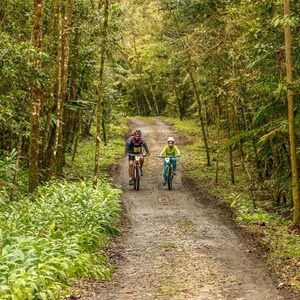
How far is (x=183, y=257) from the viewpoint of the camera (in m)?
9.06

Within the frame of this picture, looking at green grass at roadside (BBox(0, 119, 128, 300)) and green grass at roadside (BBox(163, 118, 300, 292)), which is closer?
green grass at roadside (BBox(0, 119, 128, 300))

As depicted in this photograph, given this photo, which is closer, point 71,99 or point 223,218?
point 223,218

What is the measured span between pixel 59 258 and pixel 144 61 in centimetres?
3894

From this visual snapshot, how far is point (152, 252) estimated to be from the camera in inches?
375

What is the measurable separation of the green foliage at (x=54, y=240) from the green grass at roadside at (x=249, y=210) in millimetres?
3067

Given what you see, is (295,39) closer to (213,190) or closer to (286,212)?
(286,212)

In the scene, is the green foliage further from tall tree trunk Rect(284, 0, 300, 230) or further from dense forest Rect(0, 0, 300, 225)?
tall tree trunk Rect(284, 0, 300, 230)

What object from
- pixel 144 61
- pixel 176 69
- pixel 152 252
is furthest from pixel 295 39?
pixel 144 61

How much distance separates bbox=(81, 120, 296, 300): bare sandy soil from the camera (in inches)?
285

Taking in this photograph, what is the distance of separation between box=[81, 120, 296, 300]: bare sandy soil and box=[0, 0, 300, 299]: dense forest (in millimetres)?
1731

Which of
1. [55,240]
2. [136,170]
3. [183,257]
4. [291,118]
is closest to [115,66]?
[136,170]

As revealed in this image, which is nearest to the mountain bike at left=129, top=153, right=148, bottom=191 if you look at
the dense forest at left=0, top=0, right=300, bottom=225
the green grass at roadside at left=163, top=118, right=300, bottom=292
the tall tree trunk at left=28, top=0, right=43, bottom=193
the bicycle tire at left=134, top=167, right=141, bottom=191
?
the bicycle tire at left=134, top=167, right=141, bottom=191

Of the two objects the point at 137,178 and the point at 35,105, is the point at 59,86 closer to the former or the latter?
the point at 35,105

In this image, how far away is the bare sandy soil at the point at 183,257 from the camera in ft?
23.7
